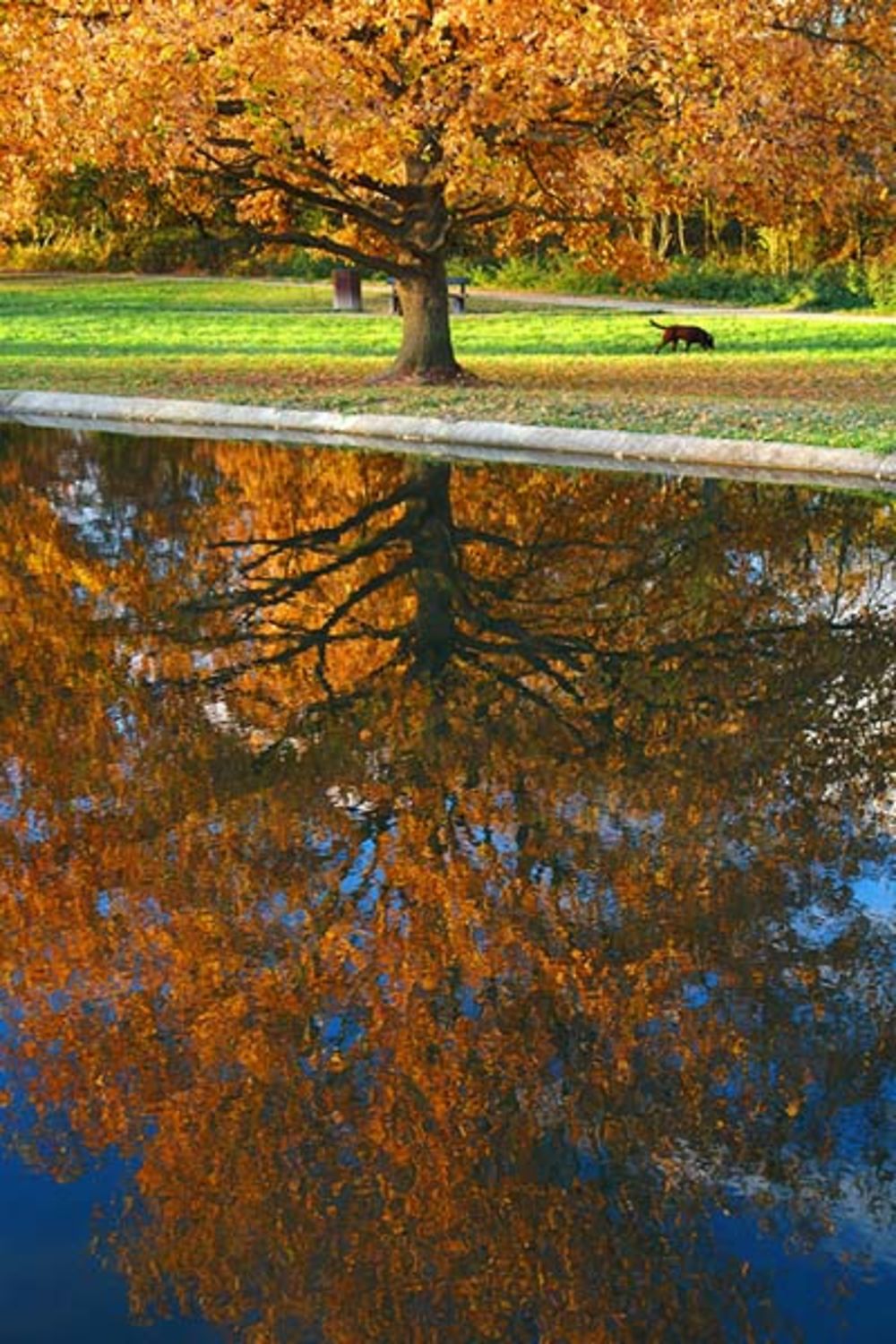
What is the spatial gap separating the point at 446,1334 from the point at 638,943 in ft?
6.84

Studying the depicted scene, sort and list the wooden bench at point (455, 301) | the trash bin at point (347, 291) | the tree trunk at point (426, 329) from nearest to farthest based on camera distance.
Answer: the tree trunk at point (426, 329) → the wooden bench at point (455, 301) → the trash bin at point (347, 291)

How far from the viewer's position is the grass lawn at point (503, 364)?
773 inches

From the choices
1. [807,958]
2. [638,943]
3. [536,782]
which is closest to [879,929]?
[807,958]

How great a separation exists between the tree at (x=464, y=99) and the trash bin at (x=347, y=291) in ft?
47.4

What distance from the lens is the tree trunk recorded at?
2394 cm

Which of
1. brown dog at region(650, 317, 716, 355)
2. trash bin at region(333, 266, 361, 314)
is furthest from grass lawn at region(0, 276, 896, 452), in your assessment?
trash bin at region(333, 266, 361, 314)

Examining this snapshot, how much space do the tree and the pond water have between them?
10.2m

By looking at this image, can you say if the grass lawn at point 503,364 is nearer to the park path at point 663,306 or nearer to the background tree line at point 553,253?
the park path at point 663,306

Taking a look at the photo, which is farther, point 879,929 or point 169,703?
point 169,703

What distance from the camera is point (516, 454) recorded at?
17.5 meters

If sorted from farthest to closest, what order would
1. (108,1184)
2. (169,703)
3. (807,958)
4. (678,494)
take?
(678,494) < (169,703) < (807,958) < (108,1184)

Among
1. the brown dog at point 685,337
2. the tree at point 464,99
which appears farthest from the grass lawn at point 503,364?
the tree at point 464,99

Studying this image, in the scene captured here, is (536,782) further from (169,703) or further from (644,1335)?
(644,1335)

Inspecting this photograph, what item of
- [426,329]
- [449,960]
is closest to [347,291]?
[426,329]
